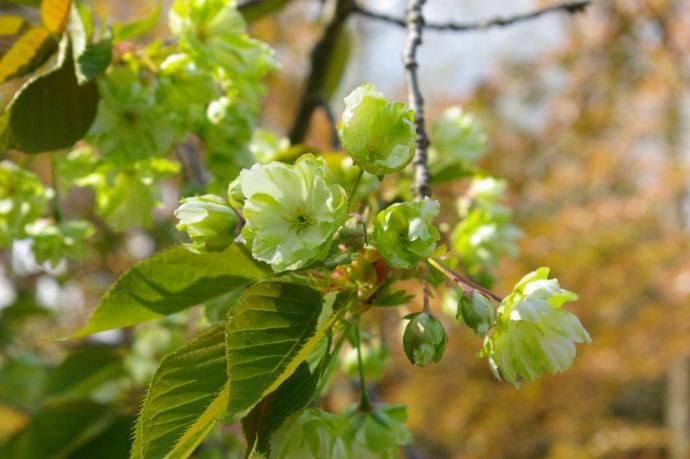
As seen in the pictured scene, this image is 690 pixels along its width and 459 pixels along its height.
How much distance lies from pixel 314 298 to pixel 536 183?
4.87 meters

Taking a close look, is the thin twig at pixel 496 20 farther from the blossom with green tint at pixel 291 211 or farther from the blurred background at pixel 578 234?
the blurred background at pixel 578 234

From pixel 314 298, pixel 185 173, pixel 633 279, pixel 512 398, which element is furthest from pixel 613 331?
pixel 314 298

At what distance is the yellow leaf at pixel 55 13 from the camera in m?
0.93

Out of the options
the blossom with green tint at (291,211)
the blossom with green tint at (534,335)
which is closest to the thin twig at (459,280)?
the blossom with green tint at (534,335)

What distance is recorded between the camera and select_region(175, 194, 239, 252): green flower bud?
2.49 ft

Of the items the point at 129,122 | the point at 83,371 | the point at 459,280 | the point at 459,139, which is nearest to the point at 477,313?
the point at 459,280

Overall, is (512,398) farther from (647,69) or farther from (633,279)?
(647,69)

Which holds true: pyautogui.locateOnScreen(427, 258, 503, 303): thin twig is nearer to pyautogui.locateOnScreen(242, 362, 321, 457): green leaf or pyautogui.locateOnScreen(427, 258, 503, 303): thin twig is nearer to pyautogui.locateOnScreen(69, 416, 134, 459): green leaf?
pyautogui.locateOnScreen(242, 362, 321, 457): green leaf

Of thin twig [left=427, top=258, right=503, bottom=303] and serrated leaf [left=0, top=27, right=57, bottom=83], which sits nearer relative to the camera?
thin twig [left=427, top=258, right=503, bottom=303]

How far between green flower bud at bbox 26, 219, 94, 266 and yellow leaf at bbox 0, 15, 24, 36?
0.36m

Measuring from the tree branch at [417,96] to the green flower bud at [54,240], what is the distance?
651 mm

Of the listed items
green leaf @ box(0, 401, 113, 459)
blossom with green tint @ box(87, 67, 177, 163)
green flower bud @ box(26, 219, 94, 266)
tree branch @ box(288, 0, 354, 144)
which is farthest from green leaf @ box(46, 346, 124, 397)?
blossom with green tint @ box(87, 67, 177, 163)

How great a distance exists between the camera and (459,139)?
1455 mm

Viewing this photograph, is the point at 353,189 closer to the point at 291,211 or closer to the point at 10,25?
the point at 291,211
